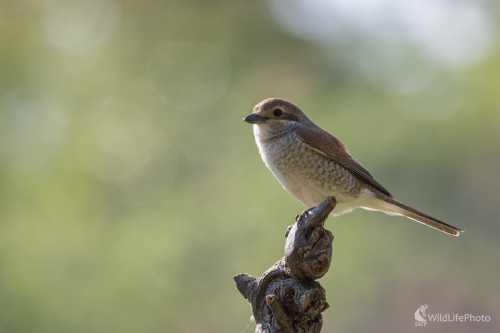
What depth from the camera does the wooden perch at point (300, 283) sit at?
8.58ft

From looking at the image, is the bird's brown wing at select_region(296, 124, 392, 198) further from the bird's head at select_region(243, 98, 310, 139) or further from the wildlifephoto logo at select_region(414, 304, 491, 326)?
the wildlifephoto logo at select_region(414, 304, 491, 326)

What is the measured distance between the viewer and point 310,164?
3.83 m

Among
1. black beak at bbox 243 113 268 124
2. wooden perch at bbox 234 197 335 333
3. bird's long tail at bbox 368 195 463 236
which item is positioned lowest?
wooden perch at bbox 234 197 335 333

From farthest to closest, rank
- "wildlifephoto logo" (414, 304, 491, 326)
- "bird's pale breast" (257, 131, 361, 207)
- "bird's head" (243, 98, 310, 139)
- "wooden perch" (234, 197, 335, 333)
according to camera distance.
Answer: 1. "wildlifephoto logo" (414, 304, 491, 326)
2. "bird's head" (243, 98, 310, 139)
3. "bird's pale breast" (257, 131, 361, 207)
4. "wooden perch" (234, 197, 335, 333)

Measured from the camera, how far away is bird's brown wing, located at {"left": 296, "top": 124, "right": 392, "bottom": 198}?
3896mm

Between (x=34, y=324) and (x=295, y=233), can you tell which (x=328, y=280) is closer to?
(x=34, y=324)

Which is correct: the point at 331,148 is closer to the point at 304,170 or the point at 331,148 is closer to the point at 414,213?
the point at 304,170

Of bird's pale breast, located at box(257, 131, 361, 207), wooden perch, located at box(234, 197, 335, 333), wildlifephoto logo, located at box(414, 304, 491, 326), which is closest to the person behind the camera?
wooden perch, located at box(234, 197, 335, 333)

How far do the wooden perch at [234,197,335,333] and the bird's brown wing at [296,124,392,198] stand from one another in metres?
1.16

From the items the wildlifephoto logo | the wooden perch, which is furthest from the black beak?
the wildlifephoto logo

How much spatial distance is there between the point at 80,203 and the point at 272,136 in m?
4.29

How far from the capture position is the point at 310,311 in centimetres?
260

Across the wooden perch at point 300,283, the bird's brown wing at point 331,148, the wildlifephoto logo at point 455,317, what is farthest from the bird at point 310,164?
the wildlifephoto logo at point 455,317

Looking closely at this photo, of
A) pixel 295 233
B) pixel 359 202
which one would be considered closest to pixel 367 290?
pixel 359 202
